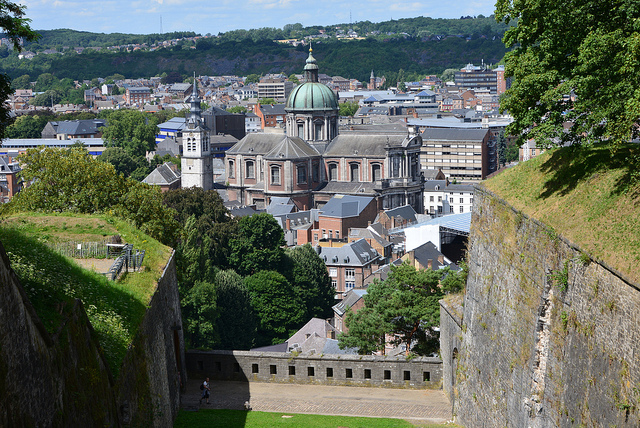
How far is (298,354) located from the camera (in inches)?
1090

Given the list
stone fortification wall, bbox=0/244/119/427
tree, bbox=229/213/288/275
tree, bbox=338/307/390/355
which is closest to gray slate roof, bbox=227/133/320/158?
tree, bbox=229/213/288/275

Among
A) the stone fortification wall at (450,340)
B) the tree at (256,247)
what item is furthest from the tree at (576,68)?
the tree at (256,247)

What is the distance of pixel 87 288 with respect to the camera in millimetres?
19016

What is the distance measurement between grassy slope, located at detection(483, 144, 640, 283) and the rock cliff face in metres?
8.44

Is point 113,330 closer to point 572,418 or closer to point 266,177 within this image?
point 572,418

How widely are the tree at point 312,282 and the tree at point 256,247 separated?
117cm

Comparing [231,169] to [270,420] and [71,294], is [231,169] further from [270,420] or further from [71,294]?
[71,294]

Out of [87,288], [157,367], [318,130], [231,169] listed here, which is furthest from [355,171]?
[87,288]

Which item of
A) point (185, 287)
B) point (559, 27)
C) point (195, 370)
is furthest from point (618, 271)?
point (185, 287)

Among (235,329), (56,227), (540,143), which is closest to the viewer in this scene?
(540,143)

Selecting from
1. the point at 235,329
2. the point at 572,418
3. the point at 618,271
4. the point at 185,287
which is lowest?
the point at 235,329

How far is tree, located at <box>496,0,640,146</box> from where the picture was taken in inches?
598

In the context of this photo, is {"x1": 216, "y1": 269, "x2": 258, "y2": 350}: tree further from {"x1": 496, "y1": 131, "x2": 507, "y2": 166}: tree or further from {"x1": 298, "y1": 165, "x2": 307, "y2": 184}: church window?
{"x1": 496, "y1": 131, "x2": 507, "y2": 166}: tree

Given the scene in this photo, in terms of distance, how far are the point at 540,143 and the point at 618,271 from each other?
4.07 metres
